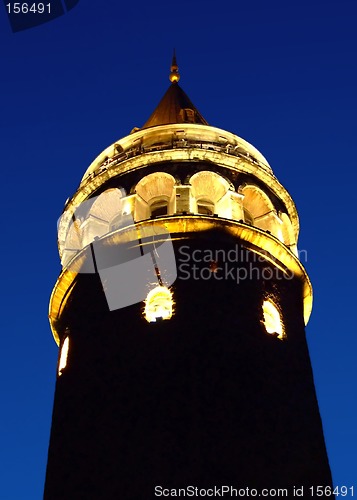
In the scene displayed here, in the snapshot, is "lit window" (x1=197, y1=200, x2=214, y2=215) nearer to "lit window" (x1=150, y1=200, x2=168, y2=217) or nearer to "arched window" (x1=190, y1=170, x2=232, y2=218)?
"arched window" (x1=190, y1=170, x2=232, y2=218)

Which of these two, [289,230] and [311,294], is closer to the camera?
[311,294]

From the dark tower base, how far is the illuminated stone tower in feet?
0.11

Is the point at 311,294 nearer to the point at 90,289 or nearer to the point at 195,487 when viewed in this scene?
the point at 90,289

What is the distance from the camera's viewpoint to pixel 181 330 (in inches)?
832

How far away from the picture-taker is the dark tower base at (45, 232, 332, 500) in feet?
61.2

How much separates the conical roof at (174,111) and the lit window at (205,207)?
13.4 feet

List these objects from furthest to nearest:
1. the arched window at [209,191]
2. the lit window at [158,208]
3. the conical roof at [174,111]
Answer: the conical roof at [174,111]
the lit window at [158,208]
the arched window at [209,191]

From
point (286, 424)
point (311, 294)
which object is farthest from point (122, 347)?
point (311, 294)

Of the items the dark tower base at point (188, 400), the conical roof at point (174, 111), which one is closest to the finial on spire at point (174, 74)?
the conical roof at point (174, 111)

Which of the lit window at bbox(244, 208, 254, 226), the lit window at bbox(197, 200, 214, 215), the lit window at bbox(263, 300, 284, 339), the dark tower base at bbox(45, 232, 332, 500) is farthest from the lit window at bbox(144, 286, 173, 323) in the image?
the lit window at bbox(244, 208, 254, 226)

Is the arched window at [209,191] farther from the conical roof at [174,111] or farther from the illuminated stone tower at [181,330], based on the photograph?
the conical roof at [174,111]

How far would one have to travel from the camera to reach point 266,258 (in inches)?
953

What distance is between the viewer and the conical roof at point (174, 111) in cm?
3101

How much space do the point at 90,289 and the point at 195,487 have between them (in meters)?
7.29
